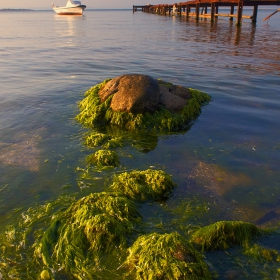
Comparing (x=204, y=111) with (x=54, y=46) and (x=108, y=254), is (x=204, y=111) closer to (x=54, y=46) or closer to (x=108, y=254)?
(x=108, y=254)

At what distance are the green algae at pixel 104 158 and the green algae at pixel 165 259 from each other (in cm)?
222

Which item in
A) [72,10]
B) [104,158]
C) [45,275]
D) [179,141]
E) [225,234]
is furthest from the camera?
[72,10]

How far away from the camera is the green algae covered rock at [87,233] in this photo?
3.52 metres

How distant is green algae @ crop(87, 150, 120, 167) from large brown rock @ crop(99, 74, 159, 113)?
1.96 meters

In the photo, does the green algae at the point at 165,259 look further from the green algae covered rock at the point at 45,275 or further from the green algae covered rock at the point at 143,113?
the green algae covered rock at the point at 143,113

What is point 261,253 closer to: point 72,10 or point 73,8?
point 73,8

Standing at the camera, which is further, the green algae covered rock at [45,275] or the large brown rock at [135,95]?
the large brown rock at [135,95]

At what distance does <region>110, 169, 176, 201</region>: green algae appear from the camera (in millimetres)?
4641

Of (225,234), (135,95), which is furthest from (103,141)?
(225,234)

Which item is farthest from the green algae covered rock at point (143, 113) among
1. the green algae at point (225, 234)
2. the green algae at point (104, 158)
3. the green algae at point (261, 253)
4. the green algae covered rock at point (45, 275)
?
the green algae covered rock at point (45, 275)

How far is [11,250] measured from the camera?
364cm

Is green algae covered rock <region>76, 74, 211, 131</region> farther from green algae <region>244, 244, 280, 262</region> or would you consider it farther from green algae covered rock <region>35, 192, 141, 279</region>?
green algae <region>244, 244, 280, 262</region>

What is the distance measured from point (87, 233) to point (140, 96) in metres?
4.35

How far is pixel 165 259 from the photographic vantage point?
3283 mm
